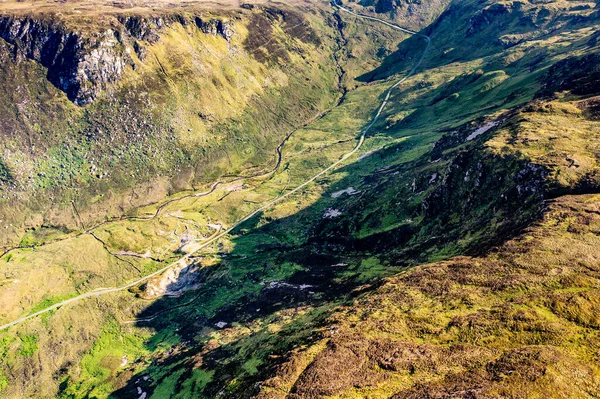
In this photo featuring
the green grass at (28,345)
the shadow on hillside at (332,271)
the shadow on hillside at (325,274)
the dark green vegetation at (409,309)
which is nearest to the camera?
the dark green vegetation at (409,309)

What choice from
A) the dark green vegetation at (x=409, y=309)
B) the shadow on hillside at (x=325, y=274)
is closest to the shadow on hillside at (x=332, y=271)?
the shadow on hillside at (x=325, y=274)

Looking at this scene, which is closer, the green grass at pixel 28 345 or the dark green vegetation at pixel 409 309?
the dark green vegetation at pixel 409 309

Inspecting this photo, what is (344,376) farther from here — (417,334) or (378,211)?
(378,211)

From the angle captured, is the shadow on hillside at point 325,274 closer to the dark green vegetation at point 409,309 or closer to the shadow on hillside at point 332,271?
the shadow on hillside at point 332,271

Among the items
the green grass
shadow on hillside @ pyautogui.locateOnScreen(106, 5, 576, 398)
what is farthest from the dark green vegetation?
shadow on hillside @ pyautogui.locateOnScreen(106, 5, 576, 398)

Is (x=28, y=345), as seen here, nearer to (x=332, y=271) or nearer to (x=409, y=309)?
(x=332, y=271)

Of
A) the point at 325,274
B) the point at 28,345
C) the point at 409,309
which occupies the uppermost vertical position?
the point at 409,309

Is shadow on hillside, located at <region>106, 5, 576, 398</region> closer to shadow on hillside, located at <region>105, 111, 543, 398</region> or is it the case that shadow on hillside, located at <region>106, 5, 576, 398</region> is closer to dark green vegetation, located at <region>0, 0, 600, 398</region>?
shadow on hillside, located at <region>105, 111, 543, 398</region>

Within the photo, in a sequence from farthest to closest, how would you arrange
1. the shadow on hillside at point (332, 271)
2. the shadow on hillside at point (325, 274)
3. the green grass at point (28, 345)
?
the green grass at point (28, 345), the shadow on hillside at point (325, 274), the shadow on hillside at point (332, 271)

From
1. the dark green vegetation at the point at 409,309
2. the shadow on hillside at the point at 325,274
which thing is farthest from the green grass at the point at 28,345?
the shadow on hillside at the point at 325,274

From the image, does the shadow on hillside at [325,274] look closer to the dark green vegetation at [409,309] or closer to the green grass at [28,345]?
the dark green vegetation at [409,309]

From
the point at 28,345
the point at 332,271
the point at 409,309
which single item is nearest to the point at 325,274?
the point at 332,271
